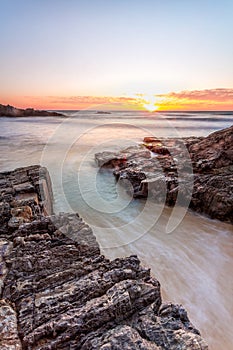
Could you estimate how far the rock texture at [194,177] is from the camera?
593cm

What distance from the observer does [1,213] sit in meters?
4.39

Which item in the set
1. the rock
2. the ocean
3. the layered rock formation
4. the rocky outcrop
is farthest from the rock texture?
the rocky outcrop

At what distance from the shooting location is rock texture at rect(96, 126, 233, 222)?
5.93 meters

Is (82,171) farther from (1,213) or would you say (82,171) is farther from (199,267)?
(199,267)

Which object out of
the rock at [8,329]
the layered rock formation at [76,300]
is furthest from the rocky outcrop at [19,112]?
Result: the rock at [8,329]

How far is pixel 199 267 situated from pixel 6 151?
40.9 feet

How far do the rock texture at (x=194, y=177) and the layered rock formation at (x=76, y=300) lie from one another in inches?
131

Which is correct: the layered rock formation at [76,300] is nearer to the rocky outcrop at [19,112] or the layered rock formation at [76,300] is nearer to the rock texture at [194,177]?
the rock texture at [194,177]

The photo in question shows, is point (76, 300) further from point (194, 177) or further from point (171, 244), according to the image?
point (194, 177)

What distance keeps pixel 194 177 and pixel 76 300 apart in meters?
5.11

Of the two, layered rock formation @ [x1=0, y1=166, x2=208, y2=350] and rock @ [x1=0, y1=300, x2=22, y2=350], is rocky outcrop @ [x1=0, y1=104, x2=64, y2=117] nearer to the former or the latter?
layered rock formation @ [x1=0, y1=166, x2=208, y2=350]

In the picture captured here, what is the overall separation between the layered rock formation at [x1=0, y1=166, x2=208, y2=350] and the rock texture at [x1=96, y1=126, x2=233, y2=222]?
131 inches

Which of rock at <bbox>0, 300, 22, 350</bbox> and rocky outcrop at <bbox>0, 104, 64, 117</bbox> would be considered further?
rocky outcrop at <bbox>0, 104, 64, 117</bbox>

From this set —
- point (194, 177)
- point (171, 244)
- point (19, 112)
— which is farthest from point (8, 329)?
point (19, 112)
